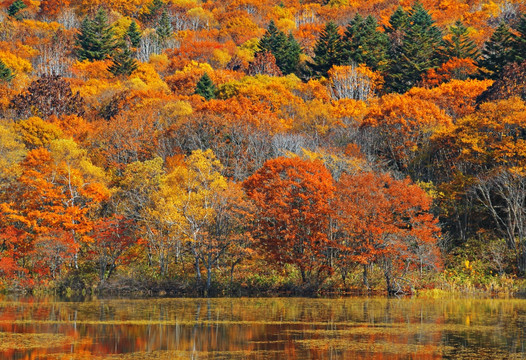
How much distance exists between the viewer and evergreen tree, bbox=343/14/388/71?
9844 centimetres

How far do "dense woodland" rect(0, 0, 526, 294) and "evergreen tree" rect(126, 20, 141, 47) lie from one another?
42.8 meters

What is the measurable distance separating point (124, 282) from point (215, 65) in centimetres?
7841

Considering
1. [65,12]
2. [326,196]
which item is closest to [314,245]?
[326,196]

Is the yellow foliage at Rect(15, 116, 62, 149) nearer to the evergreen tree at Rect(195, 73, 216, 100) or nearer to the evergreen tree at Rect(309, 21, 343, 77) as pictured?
the evergreen tree at Rect(195, 73, 216, 100)

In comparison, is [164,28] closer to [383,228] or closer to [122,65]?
[122,65]

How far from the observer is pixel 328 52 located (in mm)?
102375

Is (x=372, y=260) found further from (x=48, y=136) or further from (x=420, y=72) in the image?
(x=420, y=72)

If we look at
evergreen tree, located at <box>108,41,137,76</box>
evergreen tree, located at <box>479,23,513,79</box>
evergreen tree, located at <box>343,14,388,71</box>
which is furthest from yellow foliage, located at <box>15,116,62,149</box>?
evergreen tree, located at <box>479,23,513,79</box>

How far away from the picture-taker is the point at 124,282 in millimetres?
53875

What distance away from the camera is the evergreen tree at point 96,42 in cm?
12569

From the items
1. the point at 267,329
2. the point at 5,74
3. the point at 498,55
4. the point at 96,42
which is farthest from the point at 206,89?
the point at 267,329

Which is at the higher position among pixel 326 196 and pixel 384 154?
pixel 384 154

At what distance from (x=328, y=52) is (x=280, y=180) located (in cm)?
5487

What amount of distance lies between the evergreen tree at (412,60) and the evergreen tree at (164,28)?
205 feet
